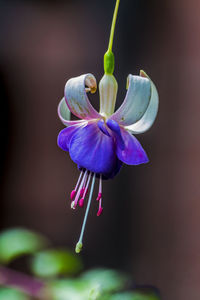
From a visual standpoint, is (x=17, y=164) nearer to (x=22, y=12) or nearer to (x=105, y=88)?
(x=22, y=12)

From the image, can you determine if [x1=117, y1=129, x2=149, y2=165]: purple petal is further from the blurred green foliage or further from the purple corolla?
the blurred green foliage

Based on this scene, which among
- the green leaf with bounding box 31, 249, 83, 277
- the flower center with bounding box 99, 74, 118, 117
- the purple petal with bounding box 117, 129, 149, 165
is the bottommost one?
the green leaf with bounding box 31, 249, 83, 277

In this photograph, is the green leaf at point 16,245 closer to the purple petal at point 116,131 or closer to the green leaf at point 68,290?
the green leaf at point 68,290

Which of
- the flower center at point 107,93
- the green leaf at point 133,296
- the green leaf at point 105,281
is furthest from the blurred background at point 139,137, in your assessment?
the flower center at point 107,93

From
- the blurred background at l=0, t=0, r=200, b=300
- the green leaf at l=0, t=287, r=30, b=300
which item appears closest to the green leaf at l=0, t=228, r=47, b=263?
the green leaf at l=0, t=287, r=30, b=300

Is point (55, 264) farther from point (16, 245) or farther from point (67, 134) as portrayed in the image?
point (67, 134)

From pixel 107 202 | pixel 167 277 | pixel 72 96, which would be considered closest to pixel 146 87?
pixel 72 96
